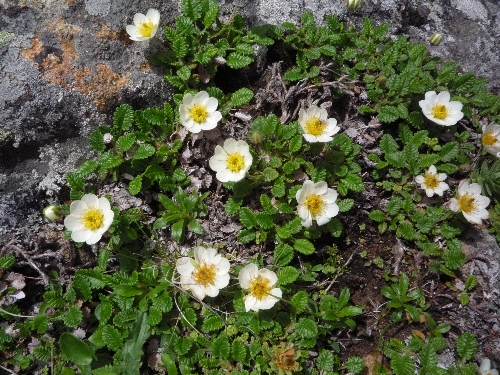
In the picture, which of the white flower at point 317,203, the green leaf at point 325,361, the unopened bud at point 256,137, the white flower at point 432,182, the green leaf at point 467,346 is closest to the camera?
the green leaf at point 325,361

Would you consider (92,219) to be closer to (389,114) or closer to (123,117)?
(123,117)

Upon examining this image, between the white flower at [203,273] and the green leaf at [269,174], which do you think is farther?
the green leaf at [269,174]

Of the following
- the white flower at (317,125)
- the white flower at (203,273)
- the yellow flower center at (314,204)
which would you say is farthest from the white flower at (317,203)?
the white flower at (203,273)

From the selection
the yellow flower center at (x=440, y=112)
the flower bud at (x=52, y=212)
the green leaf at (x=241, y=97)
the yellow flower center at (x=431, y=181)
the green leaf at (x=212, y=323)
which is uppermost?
the green leaf at (x=241, y=97)

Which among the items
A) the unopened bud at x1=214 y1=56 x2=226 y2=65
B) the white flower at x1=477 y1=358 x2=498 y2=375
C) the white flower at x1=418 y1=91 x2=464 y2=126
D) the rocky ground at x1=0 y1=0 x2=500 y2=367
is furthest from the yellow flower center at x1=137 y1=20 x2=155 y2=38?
the white flower at x1=477 y1=358 x2=498 y2=375

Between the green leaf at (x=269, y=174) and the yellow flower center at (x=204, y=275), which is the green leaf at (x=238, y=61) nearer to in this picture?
the green leaf at (x=269, y=174)

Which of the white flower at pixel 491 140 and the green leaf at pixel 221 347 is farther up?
the white flower at pixel 491 140

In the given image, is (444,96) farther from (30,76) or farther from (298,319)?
(30,76)
